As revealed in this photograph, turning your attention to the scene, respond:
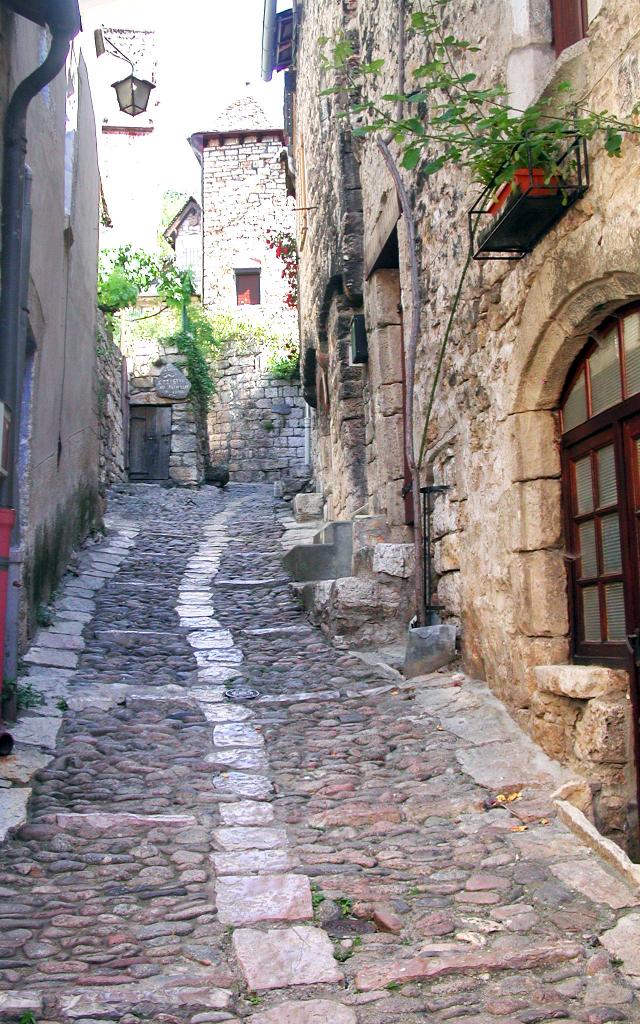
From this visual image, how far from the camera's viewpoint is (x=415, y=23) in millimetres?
3820

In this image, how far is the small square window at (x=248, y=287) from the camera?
935 inches

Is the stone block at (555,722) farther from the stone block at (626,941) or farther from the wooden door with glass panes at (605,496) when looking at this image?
the stone block at (626,941)

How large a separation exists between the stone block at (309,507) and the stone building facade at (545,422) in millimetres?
5626

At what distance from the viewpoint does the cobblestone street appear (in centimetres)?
245

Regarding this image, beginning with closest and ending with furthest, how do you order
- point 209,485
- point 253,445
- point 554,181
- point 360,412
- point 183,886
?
point 183,886 → point 554,181 → point 360,412 → point 209,485 → point 253,445

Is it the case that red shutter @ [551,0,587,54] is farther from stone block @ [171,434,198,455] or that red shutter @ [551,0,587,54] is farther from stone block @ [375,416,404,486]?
stone block @ [171,434,198,455]

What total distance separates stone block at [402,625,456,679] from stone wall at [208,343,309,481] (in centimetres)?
1460

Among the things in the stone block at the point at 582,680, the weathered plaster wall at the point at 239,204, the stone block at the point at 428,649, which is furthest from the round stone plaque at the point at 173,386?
the stone block at the point at 582,680

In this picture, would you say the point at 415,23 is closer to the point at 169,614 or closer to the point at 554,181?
the point at 554,181

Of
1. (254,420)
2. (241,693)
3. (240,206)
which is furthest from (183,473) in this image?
(241,693)

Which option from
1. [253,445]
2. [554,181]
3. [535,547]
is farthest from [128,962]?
[253,445]

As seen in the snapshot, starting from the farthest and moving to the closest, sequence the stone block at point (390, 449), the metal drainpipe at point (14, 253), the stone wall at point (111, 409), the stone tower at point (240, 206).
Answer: the stone tower at point (240, 206) < the stone wall at point (111, 409) < the stone block at point (390, 449) < the metal drainpipe at point (14, 253)

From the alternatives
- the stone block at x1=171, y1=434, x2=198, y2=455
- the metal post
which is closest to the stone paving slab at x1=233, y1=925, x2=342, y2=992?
the metal post

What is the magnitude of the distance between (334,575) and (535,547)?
3.90 m
